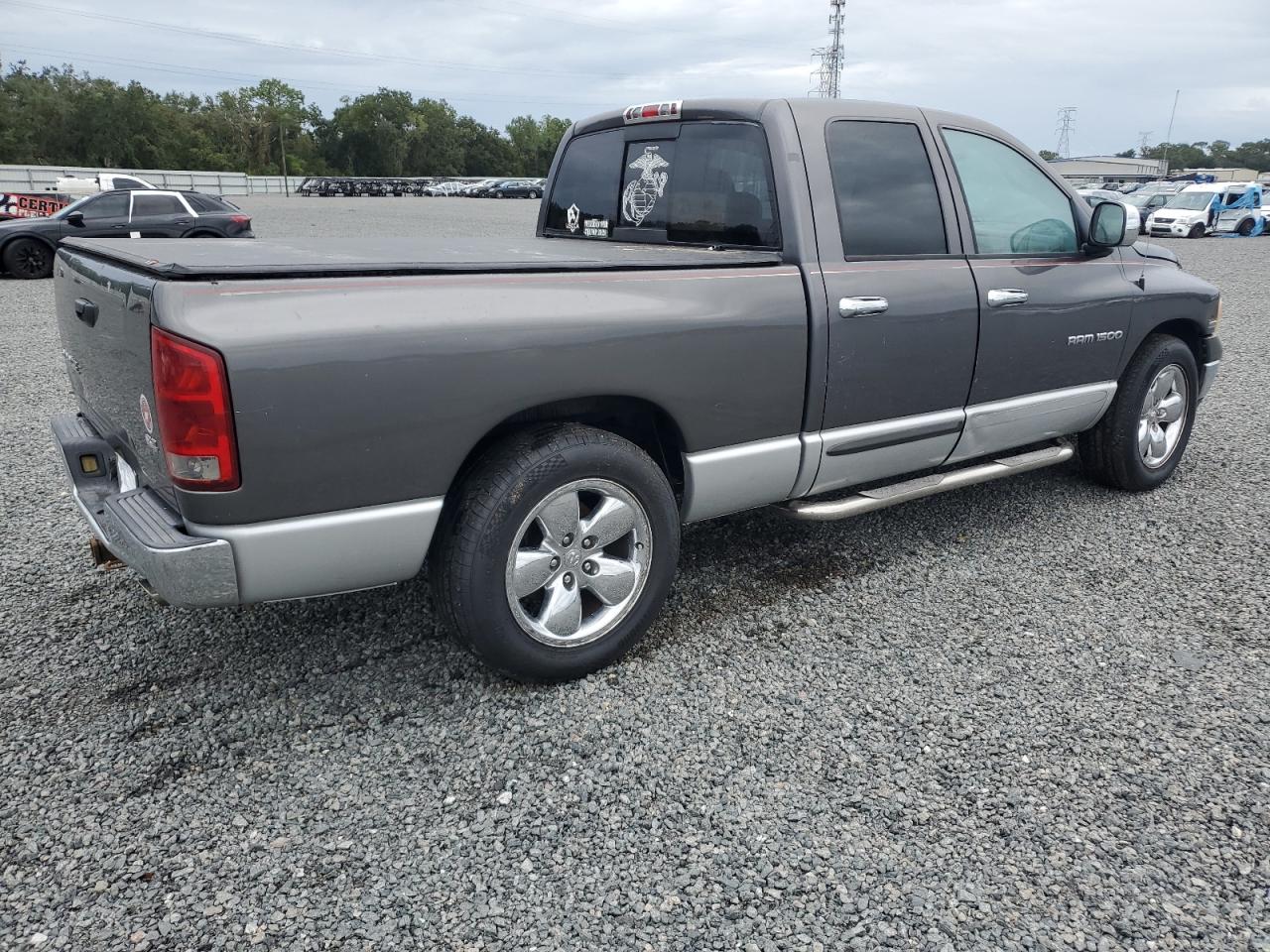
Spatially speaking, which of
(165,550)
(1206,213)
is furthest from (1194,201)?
(165,550)

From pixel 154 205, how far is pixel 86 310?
13.7 m

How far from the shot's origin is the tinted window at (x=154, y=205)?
1445 centimetres

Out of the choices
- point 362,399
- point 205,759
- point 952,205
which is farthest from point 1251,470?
point 205,759

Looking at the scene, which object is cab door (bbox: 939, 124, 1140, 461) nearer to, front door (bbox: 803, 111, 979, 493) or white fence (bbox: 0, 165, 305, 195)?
front door (bbox: 803, 111, 979, 493)

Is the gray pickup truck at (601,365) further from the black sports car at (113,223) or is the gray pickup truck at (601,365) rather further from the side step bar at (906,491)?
the black sports car at (113,223)

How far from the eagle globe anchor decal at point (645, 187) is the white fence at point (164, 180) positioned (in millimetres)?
24731

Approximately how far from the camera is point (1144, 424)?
15.9 ft

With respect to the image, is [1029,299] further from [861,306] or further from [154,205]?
[154,205]

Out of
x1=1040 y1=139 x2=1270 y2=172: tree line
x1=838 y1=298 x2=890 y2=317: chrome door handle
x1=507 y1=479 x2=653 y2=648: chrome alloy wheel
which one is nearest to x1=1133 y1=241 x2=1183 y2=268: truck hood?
x1=838 y1=298 x2=890 y2=317: chrome door handle

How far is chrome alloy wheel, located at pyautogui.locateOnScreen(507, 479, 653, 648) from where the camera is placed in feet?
9.43

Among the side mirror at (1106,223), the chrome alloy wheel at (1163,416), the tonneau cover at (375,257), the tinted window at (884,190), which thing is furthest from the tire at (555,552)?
the chrome alloy wheel at (1163,416)

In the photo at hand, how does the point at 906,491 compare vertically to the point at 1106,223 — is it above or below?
below

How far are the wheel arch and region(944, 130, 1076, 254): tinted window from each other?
1.73 metres

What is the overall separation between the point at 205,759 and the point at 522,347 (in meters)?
1.50
